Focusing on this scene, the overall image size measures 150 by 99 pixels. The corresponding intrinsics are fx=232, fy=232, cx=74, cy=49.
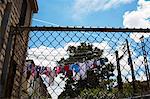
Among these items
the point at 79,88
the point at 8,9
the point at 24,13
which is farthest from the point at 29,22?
the point at 79,88

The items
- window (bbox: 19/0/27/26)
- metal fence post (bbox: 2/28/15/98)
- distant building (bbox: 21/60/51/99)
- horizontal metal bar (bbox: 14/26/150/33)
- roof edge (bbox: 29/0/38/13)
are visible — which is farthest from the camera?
roof edge (bbox: 29/0/38/13)

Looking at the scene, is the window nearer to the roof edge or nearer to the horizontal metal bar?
the roof edge

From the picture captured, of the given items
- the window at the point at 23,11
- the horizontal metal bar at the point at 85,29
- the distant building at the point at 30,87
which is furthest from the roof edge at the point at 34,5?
the horizontal metal bar at the point at 85,29

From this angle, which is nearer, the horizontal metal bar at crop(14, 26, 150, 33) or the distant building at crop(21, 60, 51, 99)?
the horizontal metal bar at crop(14, 26, 150, 33)

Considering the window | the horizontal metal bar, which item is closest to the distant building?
the horizontal metal bar

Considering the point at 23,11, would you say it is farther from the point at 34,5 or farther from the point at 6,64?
the point at 6,64

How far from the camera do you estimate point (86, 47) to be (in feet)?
116

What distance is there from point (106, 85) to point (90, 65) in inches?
727

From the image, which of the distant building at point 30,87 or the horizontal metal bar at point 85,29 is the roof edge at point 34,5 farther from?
the horizontal metal bar at point 85,29

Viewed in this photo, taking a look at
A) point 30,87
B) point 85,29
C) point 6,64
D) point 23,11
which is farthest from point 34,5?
→ point 6,64

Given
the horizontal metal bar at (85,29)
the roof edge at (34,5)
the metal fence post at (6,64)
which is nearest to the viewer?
the metal fence post at (6,64)

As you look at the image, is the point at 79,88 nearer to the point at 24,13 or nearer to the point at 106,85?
the point at 106,85

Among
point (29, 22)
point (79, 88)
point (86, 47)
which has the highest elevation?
point (86, 47)

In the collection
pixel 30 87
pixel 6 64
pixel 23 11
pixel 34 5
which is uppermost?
pixel 34 5
